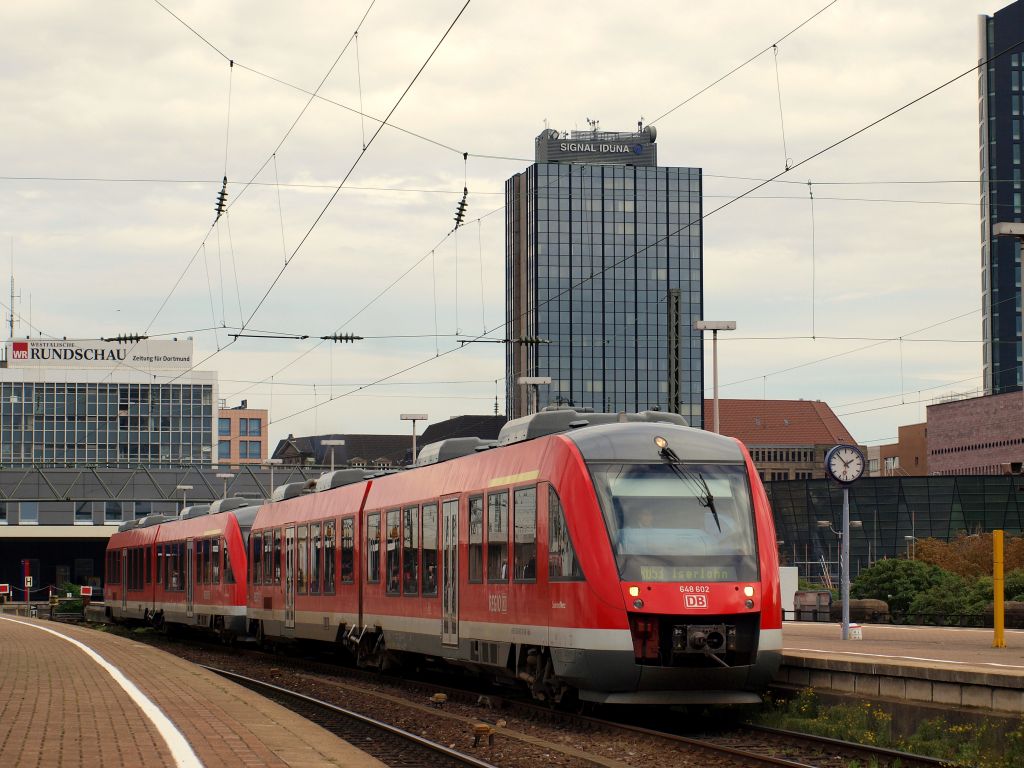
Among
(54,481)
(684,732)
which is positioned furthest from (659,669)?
(54,481)

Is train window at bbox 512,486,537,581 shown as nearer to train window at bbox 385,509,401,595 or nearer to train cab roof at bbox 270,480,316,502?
train window at bbox 385,509,401,595

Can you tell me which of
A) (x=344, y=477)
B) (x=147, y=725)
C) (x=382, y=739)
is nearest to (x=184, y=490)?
(x=344, y=477)

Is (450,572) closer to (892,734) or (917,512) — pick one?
(892,734)

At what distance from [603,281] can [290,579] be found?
→ 130 m

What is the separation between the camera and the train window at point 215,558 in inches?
1550

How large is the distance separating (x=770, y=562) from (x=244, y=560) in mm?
22454

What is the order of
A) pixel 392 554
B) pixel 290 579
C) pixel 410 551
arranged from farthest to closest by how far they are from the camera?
pixel 290 579, pixel 392 554, pixel 410 551

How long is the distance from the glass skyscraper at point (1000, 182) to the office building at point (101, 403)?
91.3 m

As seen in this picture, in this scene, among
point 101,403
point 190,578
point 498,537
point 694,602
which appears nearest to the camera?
point 694,602

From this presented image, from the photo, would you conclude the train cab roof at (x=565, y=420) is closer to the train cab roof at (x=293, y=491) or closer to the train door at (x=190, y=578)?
the train cab roof at (x=293, y=491)

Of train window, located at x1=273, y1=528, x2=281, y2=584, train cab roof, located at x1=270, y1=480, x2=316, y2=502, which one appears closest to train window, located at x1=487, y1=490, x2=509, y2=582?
train cab roof, located at x1=270, y1=480, x2=316, y2=502

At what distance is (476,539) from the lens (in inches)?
819

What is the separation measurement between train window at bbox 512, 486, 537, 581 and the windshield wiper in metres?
1.73

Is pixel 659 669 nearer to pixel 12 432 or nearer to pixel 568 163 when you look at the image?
pixel 568 163
